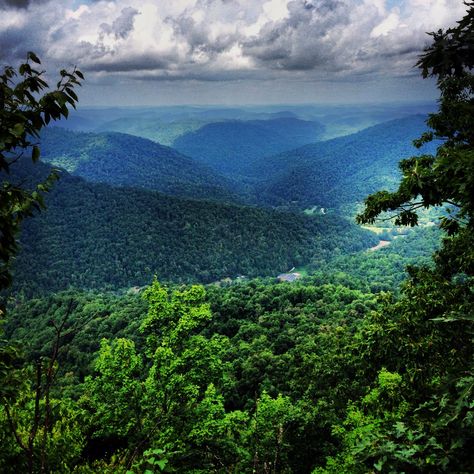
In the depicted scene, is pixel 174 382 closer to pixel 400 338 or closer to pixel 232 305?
pixel 400 338

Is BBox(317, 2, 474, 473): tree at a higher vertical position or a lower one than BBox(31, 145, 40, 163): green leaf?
lower

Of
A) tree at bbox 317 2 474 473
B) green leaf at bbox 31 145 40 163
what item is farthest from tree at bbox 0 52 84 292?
tree at bbox 317 2 474 473

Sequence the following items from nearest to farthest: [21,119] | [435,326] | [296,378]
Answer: [21,119] < [435,326] < [296,378]

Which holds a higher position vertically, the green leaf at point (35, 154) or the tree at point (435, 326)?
the green leaf at point (35, 154)

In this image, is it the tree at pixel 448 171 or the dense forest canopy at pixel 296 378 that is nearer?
the dense forest canopy at pixel 296 378

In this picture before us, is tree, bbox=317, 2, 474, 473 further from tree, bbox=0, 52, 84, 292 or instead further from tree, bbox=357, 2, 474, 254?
tree, bbox=0, 52, 84, 292

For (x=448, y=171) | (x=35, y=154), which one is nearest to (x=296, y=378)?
(x=448, y=171)

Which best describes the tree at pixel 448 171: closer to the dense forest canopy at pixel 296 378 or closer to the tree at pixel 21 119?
the dense forest canopy at pixel 296 378

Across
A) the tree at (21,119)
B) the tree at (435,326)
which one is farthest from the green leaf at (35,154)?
the tree at (435,326)

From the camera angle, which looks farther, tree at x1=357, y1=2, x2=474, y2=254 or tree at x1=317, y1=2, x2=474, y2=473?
tree at x1=357, y1=2, x2=474, y2=254

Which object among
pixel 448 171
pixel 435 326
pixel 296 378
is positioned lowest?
pixel 296 378

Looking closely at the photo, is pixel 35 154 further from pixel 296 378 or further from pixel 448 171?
pixel 296 378
